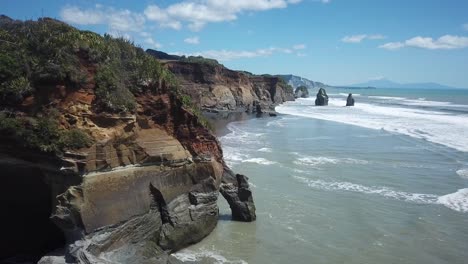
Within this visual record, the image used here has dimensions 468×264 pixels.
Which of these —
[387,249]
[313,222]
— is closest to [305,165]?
[313,222]

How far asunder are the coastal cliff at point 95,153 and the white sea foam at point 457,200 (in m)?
10.6

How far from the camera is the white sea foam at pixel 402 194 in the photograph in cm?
1845

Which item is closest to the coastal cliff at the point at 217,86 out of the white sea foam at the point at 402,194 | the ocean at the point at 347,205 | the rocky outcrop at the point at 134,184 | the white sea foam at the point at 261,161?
the ocean at the point at 347,205

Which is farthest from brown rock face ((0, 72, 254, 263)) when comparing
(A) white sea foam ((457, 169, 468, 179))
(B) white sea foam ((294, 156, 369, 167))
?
(A) white sea foam ((457, 169, 468, 179))

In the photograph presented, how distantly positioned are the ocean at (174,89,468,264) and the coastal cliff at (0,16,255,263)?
6.13 ft

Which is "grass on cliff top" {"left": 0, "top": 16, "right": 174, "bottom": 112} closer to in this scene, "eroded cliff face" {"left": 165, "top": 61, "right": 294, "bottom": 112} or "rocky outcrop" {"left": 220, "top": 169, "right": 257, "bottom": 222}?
"rocky outcrop" {"left": 220, "top": 169, "right": 257, "bottom": 222}

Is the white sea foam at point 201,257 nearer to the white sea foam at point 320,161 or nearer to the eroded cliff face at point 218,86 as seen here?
the white sea foam at point 320,161

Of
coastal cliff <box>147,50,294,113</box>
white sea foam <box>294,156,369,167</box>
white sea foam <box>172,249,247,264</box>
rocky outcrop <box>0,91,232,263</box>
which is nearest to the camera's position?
rocky outcrop <box>0,91,232,263</box>

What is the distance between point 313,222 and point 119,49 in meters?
9.06

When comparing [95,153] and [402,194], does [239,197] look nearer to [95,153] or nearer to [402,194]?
[95,153]

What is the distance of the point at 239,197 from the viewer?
15.7 m

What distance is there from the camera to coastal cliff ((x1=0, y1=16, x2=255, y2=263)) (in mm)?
10375

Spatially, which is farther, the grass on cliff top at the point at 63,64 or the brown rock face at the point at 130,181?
the grass on cliff top at the point at 63,64

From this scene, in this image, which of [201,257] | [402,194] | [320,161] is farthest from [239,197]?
[320,161]
